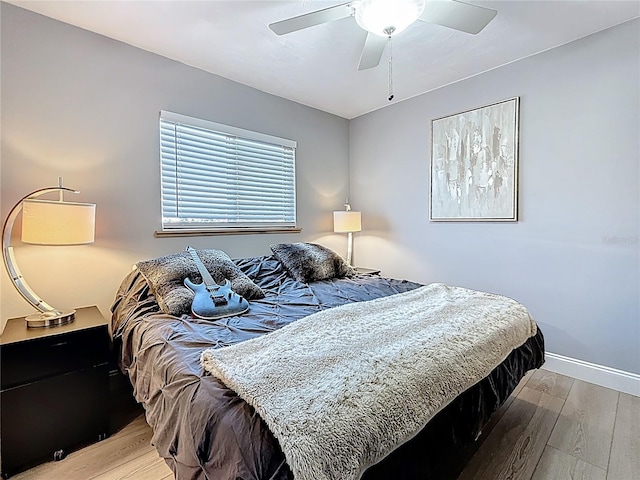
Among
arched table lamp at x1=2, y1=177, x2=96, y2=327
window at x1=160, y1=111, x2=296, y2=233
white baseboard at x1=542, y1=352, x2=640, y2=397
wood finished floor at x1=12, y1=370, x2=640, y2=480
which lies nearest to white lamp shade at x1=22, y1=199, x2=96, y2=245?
arched table lamp at x1=2, y1=177, x2=96, y2=327

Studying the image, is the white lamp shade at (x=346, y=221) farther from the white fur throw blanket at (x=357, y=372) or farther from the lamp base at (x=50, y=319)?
the lamp base at (x=50, y=319)

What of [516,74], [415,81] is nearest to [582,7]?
[516,74]

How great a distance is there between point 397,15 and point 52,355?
2.49 metres

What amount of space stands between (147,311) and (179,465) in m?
1.05

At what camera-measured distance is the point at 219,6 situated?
6.30ft

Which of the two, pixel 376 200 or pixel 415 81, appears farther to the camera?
pixel 376 200

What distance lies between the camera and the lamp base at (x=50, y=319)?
5.60 ft

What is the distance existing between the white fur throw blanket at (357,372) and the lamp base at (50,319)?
120 cm

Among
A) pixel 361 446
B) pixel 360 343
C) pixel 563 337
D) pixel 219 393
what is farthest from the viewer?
pixel 563 337

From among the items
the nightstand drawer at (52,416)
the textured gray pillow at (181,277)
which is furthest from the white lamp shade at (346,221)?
the nightstand drawer at (52,416)

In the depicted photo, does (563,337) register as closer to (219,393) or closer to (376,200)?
(376,200)

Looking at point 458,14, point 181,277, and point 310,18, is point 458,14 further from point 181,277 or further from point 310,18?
point 181,277

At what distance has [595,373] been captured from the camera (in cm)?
233

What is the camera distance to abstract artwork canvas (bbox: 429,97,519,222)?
268 centimetres
